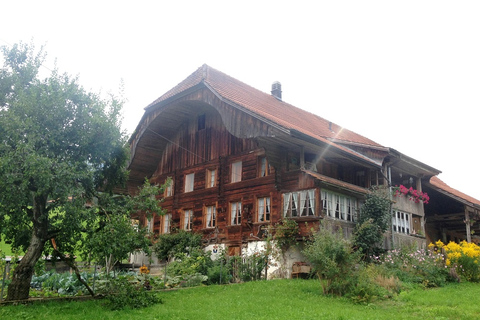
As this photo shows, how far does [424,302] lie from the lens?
11.7m

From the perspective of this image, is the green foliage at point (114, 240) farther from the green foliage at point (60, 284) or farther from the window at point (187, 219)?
the window at point (187, 219)

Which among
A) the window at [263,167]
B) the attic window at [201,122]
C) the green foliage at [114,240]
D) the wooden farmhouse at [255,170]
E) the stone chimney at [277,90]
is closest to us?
the green foliage at [114,240]

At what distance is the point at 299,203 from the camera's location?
1894cm

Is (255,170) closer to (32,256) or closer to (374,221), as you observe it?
(374,221)

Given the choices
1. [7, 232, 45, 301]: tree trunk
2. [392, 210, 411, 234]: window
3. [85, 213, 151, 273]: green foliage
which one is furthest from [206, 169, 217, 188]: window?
[7, 232, 45, 301]: tree trunk

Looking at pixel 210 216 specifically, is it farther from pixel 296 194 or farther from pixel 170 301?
pixel 170 301

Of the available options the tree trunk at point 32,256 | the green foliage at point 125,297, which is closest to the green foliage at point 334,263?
the green foliage at point 125,297

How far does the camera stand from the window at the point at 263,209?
2023 centimetres

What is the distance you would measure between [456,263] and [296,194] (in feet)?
21.6

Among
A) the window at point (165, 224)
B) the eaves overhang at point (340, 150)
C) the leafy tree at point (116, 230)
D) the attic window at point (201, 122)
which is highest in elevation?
the attic window at point (201, 122)

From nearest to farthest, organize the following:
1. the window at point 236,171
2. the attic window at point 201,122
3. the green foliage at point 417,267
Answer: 1. the green foliage at point 417,267
2. the window at point 236,171
3. the attic window at point 201,122

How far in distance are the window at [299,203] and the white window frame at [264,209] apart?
38.7 inches

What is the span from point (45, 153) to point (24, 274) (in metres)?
3.13

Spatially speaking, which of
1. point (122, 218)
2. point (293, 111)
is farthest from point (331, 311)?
point (293, 111)
